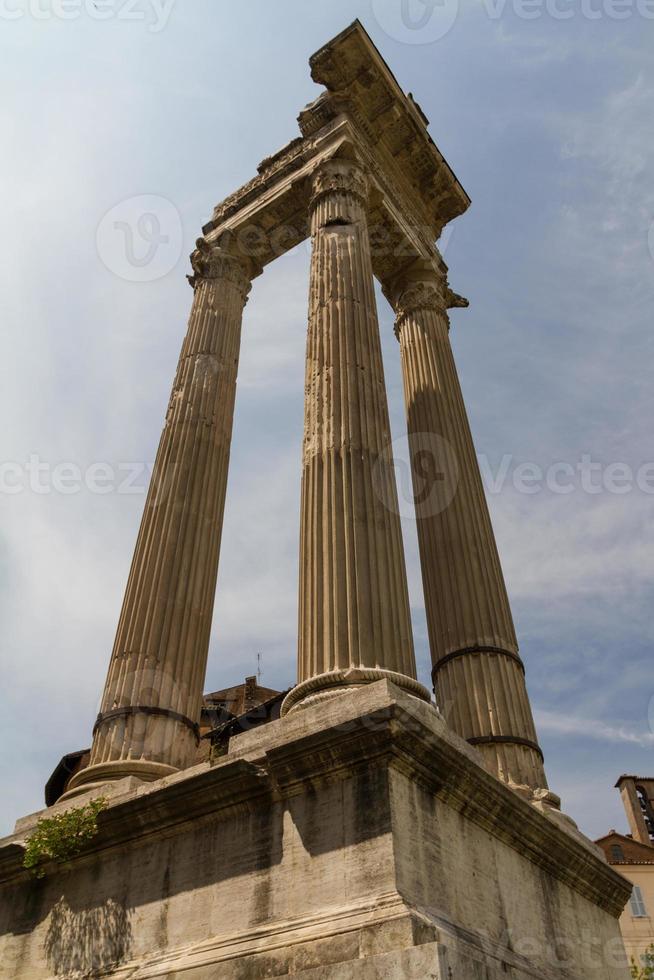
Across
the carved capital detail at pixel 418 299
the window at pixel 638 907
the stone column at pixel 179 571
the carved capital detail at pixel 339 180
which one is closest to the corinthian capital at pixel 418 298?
the carved capital detail at pixel 418 299

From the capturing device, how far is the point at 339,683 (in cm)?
1077

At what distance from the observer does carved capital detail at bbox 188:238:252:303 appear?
2198 cm

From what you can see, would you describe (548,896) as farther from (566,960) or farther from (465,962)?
(465,962)

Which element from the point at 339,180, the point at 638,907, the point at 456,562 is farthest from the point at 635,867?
the point at 339,180

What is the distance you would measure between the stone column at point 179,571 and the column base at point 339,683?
10.9 feet

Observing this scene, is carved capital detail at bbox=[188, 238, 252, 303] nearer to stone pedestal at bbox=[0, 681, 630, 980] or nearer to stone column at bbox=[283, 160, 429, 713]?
stone column at bbox=[283, 160, 429, 713]

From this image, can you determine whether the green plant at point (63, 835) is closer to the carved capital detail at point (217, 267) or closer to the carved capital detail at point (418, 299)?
the carved capital detail at point (217, 267)

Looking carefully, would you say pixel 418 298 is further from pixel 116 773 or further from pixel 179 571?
pixel 116 773

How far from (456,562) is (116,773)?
829cm

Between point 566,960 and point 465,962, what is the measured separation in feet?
13.2

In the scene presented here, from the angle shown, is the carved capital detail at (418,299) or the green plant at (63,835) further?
the carved capital detail at (418,299)

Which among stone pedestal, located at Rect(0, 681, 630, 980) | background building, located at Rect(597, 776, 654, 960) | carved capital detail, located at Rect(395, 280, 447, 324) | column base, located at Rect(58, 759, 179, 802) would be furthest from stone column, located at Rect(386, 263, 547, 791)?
background building, located at Rect(597, 776, 654, 960)

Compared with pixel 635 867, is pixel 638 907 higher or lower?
lower

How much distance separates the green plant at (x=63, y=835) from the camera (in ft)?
35.4
